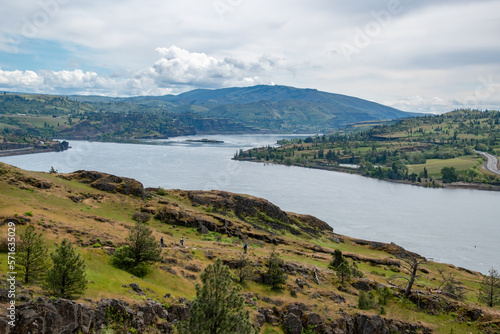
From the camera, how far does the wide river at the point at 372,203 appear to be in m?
89.8

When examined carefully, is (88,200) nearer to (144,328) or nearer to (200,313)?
(144,328)

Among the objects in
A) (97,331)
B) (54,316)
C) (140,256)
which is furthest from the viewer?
(140,256)

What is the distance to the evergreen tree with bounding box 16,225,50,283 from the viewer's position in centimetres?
1979

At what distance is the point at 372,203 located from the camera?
133m

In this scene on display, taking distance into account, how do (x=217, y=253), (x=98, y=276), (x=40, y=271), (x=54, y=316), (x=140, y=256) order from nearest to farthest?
(x=54, y=316)
(x=40, y=271)
(x=98, y=276)
(x=140, y=256)
(x=217, y=253)

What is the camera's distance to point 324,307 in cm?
2956

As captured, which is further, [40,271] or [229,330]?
[40,271]

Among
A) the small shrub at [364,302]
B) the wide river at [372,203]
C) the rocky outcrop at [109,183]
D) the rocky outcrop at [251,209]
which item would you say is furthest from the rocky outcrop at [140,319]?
the wide river at [372,203]

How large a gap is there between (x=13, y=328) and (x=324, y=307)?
2266 cm

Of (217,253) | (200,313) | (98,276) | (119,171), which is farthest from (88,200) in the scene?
(119,171)

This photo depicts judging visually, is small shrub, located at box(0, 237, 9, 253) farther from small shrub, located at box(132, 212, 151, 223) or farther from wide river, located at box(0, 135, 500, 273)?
wide river, located at box(0, 135, 500, 273)

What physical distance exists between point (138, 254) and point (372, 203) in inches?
4743

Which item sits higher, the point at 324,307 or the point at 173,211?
the point at 173,211

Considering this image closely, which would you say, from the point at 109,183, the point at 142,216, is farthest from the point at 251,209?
the point at 109,183
